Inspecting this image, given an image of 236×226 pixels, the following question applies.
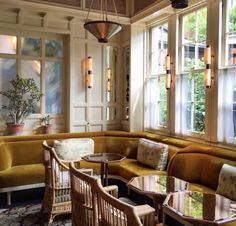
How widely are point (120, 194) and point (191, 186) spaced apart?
162 centimetres

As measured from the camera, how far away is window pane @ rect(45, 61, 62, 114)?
5344mm

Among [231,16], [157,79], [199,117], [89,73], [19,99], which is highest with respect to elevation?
[231,16]

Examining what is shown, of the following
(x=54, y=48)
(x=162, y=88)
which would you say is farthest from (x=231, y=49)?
(x=54, y=48)

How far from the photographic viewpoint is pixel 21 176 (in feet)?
13.4

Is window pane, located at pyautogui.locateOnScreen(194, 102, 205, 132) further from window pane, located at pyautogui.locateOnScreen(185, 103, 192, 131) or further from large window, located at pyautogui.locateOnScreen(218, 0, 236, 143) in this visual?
large window, located at pyautogui.locateOnScreen(218, 0, 236, 143)

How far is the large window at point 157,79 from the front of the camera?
16.9 ft

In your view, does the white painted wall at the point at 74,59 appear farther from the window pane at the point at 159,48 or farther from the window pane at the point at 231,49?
the window pane at the point at 231,49

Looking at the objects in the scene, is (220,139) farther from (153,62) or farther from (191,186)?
(153,62)

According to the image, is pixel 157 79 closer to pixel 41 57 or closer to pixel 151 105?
pixel 151 105

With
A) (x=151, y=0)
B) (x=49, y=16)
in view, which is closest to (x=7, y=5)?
(x=49, y=16)

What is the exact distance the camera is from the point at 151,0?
16.3ft

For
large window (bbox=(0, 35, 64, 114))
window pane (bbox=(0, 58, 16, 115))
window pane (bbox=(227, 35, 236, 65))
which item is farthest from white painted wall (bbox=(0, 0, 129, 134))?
window pane (bbox=(227, 35, 236, 65))

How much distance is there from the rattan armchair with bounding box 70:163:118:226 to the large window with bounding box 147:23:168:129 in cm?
307

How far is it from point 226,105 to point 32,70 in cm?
340
